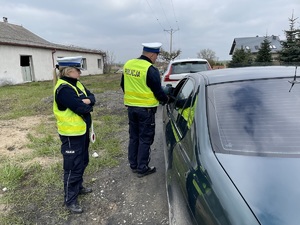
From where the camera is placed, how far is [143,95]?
343 centimetres

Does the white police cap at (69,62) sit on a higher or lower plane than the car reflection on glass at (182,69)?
higher

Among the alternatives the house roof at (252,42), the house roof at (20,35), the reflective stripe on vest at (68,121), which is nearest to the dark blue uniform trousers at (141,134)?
the reflective stripe on vest at (68,121)

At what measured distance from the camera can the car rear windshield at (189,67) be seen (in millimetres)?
7533

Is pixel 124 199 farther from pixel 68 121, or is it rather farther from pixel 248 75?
pixel 248 75

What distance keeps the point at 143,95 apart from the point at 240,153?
2.05 m

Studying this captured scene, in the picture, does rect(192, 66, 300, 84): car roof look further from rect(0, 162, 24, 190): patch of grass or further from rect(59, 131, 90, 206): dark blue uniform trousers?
rect(0, 162, 24, 190): patch of grass

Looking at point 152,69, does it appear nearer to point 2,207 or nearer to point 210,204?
point 210,204

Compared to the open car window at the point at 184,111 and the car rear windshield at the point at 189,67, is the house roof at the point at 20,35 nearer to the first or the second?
the car rear windshield at the point at 189,67

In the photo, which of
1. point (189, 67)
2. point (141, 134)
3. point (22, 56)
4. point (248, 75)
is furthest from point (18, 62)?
point (248, 75)

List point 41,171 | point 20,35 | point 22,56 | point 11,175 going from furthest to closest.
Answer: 1. point 20,35
2. point 22,56
3. point 41,171
4. point 11,175

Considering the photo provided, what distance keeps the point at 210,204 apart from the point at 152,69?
231 cm

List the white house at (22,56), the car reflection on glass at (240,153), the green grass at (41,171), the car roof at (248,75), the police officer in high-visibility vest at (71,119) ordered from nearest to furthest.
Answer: the car reflection on glass at (240,153) → the car roof at (248,75) → the police officer in high-visibility vest at (71,119) → the green grass at (41,171) → the white house at (22,56)

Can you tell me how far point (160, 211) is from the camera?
2.91 m

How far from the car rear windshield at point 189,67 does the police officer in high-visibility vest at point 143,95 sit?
4.18 metres
